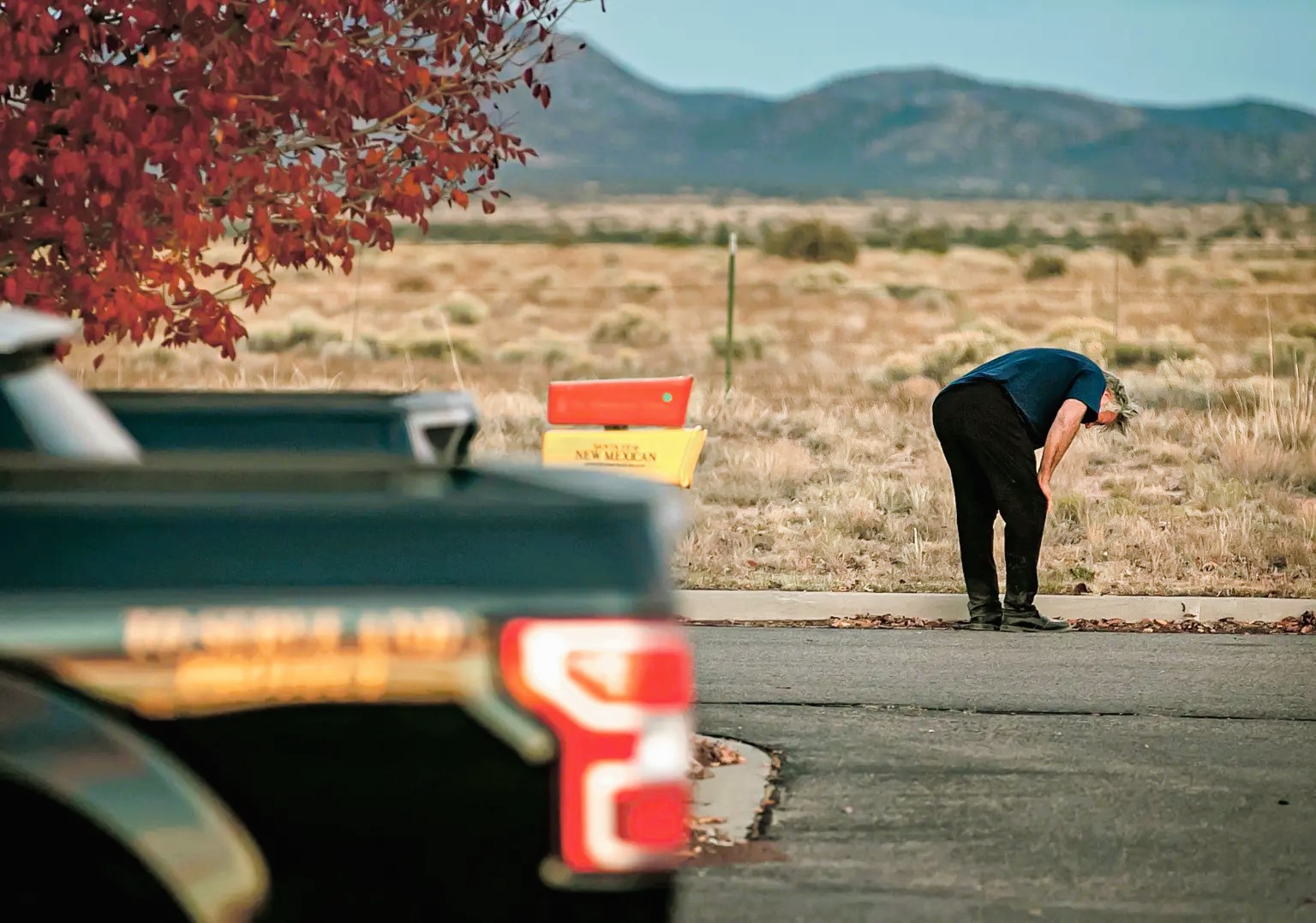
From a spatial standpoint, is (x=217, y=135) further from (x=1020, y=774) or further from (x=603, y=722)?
(x=603, y=722)

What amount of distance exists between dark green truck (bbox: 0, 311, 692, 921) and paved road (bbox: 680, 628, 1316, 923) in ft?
8.62

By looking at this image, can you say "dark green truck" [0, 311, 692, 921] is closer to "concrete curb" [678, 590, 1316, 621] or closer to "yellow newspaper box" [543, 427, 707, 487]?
"yellow newspaper box" [543, 427, 707, 487]

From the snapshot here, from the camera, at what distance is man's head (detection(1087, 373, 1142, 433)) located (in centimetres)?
1029

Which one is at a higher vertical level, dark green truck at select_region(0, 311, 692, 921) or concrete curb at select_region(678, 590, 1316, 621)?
dark green truck at select_region(0, 311, 692, 921)

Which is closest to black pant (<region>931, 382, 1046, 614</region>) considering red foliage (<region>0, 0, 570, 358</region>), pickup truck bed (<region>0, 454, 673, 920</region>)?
red foliage (<region>0, 0, 570, 358</region>)

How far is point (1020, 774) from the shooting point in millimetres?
7039

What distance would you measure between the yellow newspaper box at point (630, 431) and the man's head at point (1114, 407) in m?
2.21

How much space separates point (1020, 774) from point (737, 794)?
45.5 inches

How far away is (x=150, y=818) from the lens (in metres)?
2.57

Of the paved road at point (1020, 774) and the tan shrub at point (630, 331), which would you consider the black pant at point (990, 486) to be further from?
the tan shrub at point (630, 331)

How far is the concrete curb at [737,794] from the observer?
6133 mm

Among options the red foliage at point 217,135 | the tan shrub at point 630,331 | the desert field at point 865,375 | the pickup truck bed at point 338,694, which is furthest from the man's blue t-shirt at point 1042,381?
the tan shrub at point 630,331

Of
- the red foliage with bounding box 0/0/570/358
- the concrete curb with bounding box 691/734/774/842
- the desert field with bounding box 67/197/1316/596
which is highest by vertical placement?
the red foliage with bounding box 0/0/570/358

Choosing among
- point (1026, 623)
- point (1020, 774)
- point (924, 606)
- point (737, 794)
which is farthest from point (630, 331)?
point (737, 794)
